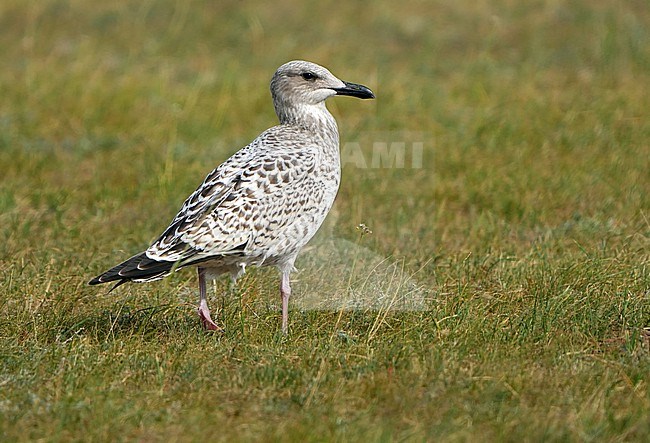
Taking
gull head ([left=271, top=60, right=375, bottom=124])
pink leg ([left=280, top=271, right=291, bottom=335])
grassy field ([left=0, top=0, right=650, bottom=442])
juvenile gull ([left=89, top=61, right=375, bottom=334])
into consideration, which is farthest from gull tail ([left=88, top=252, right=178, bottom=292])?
gull head ([left=271, top=60, right=375, bottom=124])

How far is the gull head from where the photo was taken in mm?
6398

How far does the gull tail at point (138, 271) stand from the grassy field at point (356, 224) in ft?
1.03

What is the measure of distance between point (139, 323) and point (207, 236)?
2.06 feet

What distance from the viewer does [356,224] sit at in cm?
780

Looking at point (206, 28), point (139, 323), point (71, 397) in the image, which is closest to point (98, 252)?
point (139, 323)

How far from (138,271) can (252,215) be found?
66 centimetres

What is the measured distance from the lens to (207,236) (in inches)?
219

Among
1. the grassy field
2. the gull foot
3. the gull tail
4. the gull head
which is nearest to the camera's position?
the grassy field

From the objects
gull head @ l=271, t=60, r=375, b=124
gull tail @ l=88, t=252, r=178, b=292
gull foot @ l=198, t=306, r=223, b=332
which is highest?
gull head @ l=271, t=60, r=375, b=124

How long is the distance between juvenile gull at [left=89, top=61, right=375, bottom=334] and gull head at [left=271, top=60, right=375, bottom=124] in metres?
0.23

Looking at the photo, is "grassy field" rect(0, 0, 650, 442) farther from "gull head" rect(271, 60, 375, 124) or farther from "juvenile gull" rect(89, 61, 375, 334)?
"gull head" rect(271, 60, 375, 124)

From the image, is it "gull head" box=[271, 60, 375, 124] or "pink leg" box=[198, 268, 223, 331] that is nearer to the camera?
"pink leg" box=[198, 268, 223, 331]

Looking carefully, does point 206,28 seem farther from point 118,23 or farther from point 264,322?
point 264,322

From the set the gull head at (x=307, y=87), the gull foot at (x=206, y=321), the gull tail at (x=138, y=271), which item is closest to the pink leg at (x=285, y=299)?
the gull foot at (x=206, y=321)
